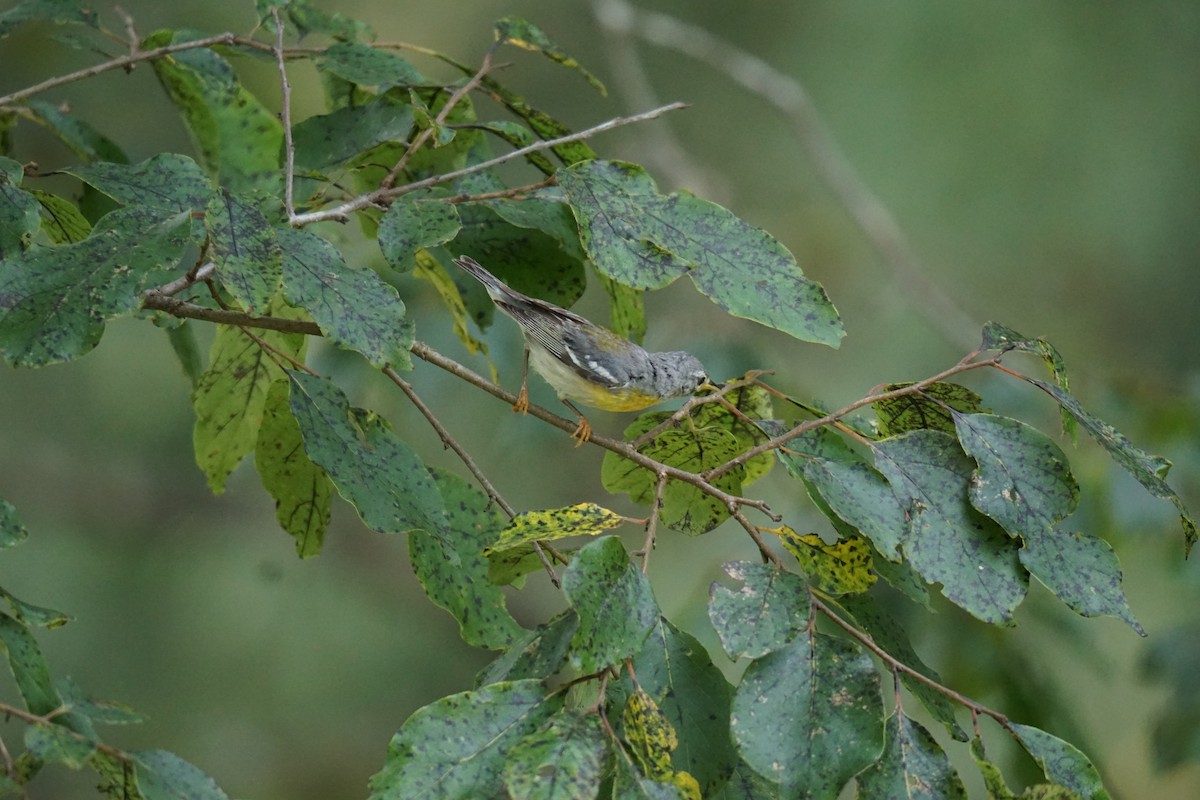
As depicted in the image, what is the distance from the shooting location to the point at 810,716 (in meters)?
0.92

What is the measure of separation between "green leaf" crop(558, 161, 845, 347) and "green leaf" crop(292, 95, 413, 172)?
305 mm

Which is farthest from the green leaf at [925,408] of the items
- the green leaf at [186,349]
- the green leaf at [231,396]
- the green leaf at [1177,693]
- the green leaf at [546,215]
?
the green leaf at [1177,693]

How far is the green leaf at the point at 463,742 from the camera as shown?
33.3 inches

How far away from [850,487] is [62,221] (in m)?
0.82

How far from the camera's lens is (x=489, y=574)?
3.76ft

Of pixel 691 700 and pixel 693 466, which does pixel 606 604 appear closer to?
pixel 691 700

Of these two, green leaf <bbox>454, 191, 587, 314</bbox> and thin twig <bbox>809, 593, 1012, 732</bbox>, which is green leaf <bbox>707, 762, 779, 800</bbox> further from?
green leaf <bbox>454, 191, 587, 314</bbox>

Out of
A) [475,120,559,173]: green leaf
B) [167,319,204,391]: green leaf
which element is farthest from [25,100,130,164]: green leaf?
[475,120,559,173]: green leaf

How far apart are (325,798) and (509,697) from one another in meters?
3.92

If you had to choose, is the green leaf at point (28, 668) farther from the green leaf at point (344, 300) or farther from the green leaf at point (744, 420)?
the green leaf at point (744, 420)

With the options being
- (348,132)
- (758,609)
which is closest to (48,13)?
(348,132)

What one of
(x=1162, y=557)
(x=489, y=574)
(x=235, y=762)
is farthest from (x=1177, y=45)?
(x=489, y=574)

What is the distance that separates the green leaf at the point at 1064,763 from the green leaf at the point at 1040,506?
0.36 feet

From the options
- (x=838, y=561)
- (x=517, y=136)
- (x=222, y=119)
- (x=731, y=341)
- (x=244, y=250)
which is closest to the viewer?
(x=244, y=250)
